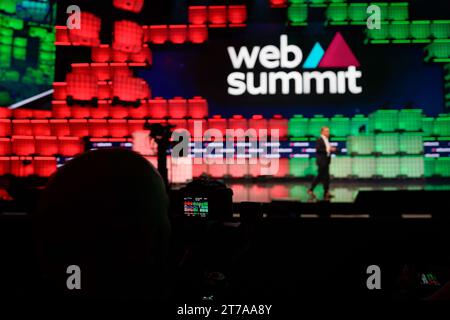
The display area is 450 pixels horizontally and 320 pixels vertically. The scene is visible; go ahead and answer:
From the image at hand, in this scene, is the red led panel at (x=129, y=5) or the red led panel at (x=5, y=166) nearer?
the red led panel at (x=5, y=166)

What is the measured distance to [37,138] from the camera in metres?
8.91

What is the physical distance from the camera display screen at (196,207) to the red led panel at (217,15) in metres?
8.79

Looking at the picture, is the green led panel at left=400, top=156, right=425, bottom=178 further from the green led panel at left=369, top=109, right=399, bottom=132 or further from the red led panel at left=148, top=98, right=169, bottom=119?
the red led panel at left=148, top=98, right=169, bottom=119

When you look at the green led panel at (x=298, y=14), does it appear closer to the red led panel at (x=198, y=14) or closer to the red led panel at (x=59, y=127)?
the red led panel at (x=198, y=14)

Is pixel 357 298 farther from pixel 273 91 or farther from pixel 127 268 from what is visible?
pixel 273 91

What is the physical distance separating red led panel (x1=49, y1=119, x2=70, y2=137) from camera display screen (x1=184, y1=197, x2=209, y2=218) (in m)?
8.07

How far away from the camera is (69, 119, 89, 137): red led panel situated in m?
8.98

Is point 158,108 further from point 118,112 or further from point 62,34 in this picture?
point 62,34

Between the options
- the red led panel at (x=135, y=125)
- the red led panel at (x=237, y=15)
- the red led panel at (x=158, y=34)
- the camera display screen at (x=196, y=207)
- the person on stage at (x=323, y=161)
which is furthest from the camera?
the red led panel at (x=158, y=34)

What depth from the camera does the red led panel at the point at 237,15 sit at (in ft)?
32.0

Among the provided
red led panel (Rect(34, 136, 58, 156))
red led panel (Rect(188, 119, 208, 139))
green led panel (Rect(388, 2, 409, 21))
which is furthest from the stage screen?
red led panel (Rect(34, 136, 58, 156))

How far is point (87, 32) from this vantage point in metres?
8.96

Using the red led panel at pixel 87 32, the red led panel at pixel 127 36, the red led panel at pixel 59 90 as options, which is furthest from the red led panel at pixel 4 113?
the red led panel at pixel 127 36

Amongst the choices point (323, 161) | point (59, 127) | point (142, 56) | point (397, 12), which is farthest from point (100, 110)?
point (397, 12)
